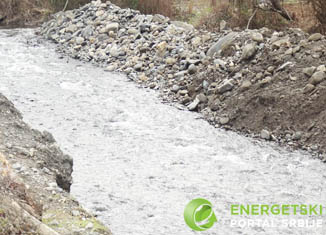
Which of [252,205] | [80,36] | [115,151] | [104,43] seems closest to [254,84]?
[115,151]

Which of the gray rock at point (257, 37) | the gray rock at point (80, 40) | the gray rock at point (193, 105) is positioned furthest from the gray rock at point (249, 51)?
the gray rock at point (80, 40)

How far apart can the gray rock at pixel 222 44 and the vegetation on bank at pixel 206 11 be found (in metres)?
0.98

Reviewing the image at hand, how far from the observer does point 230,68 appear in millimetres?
7055

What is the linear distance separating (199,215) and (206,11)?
24.7 ft

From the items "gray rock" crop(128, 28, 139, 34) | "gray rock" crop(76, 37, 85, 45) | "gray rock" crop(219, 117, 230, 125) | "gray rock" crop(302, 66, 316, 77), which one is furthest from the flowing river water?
"gray rock" crop(76, 37, 85, 45)

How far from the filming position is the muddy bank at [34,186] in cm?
213

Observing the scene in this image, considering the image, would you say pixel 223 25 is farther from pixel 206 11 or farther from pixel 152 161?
pixel 152 161

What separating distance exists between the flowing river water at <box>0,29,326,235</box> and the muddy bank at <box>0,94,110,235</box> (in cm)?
57

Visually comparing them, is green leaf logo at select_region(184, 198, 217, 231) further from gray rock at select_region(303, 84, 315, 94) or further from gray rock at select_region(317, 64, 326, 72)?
gray rock at select_region(317, 64, 326, 72)

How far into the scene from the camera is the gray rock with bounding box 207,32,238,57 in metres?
7.49

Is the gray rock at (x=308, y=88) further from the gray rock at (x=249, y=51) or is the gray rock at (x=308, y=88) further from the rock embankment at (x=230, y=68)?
the gray rock at (x=249, y=51)

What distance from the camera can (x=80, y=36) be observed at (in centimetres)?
1015

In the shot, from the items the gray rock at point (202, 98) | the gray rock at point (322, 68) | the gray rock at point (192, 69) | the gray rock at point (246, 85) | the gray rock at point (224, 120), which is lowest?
the gray rock at point (224, 120)

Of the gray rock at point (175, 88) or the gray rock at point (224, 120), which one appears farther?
the gray rock at point (175, 88)
